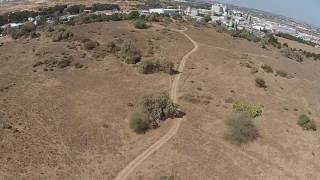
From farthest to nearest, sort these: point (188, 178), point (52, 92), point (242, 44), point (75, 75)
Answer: point (242, 44), point (75, 75), point (52, 92), point (188, 178)

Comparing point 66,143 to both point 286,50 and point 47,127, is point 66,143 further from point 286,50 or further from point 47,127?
point 286,50

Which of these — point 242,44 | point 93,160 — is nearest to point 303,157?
point 93,160

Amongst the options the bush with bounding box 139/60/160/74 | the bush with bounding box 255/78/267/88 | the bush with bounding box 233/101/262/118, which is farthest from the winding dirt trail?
the bush with bounding box 255/78/267/88

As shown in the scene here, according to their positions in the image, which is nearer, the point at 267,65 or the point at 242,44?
the point at 267,65

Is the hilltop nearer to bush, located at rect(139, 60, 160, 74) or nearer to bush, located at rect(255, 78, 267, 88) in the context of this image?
bush, located at rect(255, 78, 267, 88)

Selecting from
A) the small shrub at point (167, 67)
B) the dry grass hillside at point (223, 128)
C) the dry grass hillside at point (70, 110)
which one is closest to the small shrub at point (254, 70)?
the dry grass hillside at point (223, 128)

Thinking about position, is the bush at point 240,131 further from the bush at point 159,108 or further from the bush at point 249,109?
the bush at point 159,108
